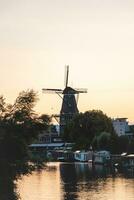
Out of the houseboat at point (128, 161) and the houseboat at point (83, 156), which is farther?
the houseboat at point (83, 156)

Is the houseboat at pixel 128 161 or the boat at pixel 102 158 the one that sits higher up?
the boat at pixel 102 158

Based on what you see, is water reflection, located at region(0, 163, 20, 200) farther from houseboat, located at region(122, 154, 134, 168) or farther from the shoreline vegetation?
houseboat, located at region(122, 154, 134, 168)

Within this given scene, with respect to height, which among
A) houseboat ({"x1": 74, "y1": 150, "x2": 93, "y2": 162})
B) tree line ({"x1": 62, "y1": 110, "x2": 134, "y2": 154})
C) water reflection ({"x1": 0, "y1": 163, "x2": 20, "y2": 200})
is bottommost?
water reflection ({"x1": 0, "y1": 163, "x2": 20, "y2": 200})

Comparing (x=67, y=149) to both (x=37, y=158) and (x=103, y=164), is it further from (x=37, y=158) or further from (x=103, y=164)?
(x=37, y=158)

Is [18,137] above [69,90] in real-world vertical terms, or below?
below

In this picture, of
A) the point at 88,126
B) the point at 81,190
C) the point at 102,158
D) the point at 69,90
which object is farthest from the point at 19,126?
the point at 69,90

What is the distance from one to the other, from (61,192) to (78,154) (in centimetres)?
9703

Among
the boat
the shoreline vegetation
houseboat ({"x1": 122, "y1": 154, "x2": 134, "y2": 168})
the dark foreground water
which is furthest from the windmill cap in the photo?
the shoreline vegetation

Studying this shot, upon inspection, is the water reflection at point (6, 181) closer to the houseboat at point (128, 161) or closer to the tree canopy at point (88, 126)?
the houseboat at point (128, 161)

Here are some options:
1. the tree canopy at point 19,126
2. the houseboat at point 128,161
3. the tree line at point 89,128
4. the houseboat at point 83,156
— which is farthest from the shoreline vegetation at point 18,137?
the tree line at point 89,128

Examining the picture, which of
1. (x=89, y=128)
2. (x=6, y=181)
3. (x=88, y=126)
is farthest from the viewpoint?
(x=89, y=128)

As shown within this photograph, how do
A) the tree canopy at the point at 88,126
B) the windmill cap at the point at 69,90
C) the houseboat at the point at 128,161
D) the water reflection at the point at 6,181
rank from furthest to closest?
the windmill cap at the point at 69,90, the tree canopy at the point at 88,126, the houseboat at the point at 128,161, the water reflection at the point at 6,181

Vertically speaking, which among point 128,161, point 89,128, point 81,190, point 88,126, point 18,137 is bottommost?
point 81,190

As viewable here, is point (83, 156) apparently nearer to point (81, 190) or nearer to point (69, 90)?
point (69, 90)
